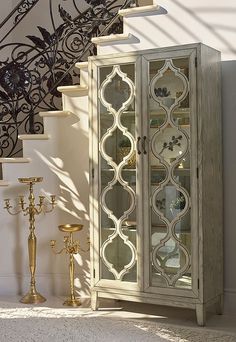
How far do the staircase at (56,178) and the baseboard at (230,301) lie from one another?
1218mm

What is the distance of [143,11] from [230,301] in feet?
7.76

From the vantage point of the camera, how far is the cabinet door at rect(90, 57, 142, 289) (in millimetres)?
4254

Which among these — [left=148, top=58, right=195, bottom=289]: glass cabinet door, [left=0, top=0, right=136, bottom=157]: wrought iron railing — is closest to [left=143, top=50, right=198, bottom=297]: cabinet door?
[left=148, top=58, right=195, bottom=289]: glass cabinet door

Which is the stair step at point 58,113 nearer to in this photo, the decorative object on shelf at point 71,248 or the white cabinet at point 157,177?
the white cabinet at point 157,177

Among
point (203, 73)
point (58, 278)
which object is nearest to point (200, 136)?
point (203, 73)

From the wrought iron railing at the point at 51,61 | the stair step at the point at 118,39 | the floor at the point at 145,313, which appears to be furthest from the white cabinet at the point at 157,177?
the wrought iron railing at the point at 51,61

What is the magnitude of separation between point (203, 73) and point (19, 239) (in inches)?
86.9

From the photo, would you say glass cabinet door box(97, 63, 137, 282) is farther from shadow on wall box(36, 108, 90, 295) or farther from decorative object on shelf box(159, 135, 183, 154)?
shadow on wall box(36, 108, 90, 295)

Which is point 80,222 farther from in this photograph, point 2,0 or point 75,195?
point 2,0

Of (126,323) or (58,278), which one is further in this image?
(58,278)

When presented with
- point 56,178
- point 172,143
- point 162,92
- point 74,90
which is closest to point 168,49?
point 162,92

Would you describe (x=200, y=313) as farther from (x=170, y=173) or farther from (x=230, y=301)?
(x=170, y=173)

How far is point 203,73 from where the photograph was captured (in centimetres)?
397

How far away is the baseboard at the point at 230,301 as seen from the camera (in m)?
4.32
